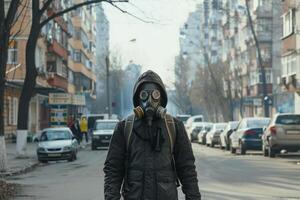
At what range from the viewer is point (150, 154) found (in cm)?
512

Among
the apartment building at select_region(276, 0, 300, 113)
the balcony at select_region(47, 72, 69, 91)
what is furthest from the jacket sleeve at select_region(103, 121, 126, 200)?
the balcony at select_region(47, 72, 69, 91)

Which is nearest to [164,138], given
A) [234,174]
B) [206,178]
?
[206,178]

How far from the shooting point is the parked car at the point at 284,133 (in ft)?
86.1

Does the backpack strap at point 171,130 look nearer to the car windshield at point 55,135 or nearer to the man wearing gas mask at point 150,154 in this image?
the man wearing gas mask at point 150,154

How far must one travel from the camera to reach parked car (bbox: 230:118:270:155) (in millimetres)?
30688

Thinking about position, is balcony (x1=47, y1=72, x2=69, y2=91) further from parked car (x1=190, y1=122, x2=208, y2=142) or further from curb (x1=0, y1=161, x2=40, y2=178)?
curb (x1=0, y1=161, x2=40, y2=178)

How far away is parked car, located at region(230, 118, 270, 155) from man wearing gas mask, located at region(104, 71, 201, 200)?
2571 cm

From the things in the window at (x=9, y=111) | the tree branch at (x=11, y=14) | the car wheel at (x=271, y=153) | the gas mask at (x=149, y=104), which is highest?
the tree branch at (x=11, y=14)

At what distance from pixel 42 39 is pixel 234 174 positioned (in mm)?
37811

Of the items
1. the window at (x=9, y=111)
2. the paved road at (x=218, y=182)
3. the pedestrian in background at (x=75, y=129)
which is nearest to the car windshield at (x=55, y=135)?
the paved road at (x=218, y=182)

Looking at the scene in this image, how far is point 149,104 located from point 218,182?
12.1 metres

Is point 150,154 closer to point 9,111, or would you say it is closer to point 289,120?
point 289,120

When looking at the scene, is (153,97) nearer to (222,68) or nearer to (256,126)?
(256,126)

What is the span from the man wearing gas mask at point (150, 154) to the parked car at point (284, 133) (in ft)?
70.6
